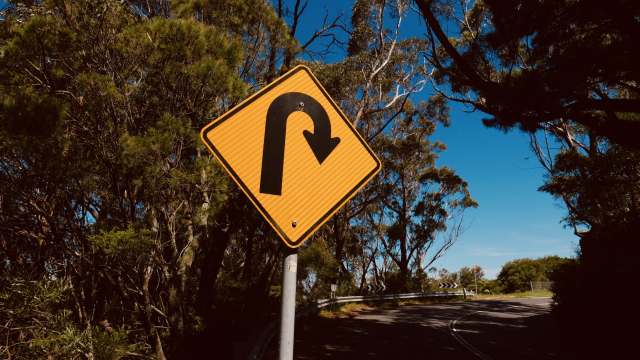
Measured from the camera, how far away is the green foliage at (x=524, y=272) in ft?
149

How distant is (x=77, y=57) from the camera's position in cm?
655

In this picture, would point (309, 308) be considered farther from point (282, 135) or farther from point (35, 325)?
point (282, 135)

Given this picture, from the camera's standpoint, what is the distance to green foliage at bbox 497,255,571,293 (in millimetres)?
45312

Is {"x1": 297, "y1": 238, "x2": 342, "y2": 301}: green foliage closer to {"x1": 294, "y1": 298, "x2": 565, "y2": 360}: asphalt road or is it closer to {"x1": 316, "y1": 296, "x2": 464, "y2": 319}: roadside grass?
{"x1": 316, "y1": 296, "x2": 464, "y2": 319}: roadside grass

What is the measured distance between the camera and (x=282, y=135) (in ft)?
4.80

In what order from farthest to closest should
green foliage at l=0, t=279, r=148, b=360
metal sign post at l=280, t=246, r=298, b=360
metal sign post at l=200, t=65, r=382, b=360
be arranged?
green foliage at l=0, t=279, r=148, b=360 → metal sign post at l=200, t=65, r=382, b=360 → metal sign post at l=280, t=246, r=298, b=360

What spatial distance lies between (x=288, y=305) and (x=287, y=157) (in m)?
0.55

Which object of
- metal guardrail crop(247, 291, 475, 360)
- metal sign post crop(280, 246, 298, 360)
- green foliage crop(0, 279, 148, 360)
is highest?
metal sign post crop(280, 246, 298, 360)

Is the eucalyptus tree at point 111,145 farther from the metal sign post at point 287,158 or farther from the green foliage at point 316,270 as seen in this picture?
the green foliage at point 316,270

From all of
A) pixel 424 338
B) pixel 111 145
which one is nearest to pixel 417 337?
pixel 424 338

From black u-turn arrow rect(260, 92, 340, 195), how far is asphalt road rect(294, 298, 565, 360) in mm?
7124

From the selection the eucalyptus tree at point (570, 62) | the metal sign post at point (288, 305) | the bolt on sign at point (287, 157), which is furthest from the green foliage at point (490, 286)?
the metal sign post at point (288, 305)

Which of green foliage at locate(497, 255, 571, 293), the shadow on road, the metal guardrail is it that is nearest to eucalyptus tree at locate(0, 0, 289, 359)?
the metal guardrail

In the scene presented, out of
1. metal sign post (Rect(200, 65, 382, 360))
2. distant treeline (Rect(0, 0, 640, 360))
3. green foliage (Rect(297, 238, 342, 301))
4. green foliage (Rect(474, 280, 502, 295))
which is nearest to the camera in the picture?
metal sign post (Rect(200, 65, 382, 360))
